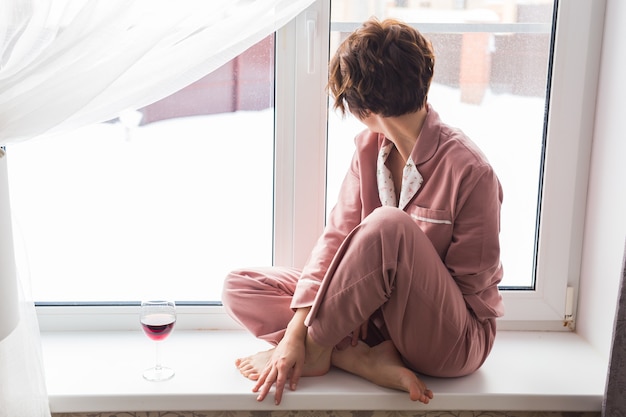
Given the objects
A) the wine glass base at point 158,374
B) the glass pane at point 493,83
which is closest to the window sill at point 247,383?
the wine glass base at point 158,374

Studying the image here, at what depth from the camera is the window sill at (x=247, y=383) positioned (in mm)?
1679

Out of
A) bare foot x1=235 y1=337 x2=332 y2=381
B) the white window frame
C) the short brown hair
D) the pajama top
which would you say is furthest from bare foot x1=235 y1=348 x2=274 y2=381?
the short brown hair

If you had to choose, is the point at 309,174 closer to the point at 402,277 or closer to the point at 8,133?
the point at 402,277

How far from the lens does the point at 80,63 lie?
59.4 inches

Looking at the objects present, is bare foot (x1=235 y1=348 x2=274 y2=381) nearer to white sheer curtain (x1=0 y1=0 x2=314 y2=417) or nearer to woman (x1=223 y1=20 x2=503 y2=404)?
woman (x1=223 y1=20 x2=503 y2=404)

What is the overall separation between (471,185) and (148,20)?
77 centimetres

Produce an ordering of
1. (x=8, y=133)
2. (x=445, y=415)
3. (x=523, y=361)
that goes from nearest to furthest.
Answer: (x=8, y=133), (x=445, y=415), (x=523, y=361)

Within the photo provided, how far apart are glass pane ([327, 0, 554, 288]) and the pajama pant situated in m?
0.41

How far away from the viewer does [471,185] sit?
1643 mm

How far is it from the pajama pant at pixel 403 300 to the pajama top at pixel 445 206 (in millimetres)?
56

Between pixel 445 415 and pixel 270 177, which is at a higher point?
pixel 270 177

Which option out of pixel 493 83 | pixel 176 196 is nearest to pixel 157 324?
pixel 176 196

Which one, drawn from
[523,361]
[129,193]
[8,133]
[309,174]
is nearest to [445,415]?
[523,361]

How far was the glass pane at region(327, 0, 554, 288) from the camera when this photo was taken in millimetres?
1909
